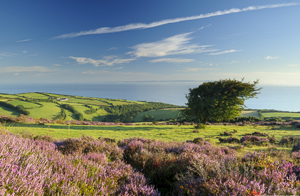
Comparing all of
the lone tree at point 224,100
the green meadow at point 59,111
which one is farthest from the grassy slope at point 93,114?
the lone tree at point 224,100

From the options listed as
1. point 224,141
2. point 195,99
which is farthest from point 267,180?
point 195,99

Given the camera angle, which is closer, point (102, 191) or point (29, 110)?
point (102, 191)

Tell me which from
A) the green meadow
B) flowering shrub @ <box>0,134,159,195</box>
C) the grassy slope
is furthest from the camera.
A: the grassy slope

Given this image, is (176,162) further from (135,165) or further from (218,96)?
(218,96)

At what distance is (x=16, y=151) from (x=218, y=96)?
23910 millimetres

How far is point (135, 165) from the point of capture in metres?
5.84

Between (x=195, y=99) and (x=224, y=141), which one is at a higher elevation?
(x=195, y=99)

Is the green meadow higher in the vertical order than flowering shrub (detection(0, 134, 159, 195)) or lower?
lower

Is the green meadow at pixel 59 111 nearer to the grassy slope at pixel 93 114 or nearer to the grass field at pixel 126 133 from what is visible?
the grassy slope at pixel 93 114

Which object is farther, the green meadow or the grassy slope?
the grassy slope

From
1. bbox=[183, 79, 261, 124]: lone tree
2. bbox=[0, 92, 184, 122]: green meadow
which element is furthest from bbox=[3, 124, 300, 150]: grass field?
bbox=[0, 92, 184, 122]: green meadow

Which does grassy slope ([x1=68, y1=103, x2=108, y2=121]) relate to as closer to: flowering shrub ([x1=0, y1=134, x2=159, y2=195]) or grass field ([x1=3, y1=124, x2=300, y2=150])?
grass field ([x1=3, y1=124, x2=300, y2=150])

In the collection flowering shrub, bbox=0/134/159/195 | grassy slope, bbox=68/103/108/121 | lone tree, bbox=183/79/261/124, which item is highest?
lone tree, bbox=183/79/261/124

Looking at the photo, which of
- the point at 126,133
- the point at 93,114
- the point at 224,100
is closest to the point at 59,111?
the point at 93,114
